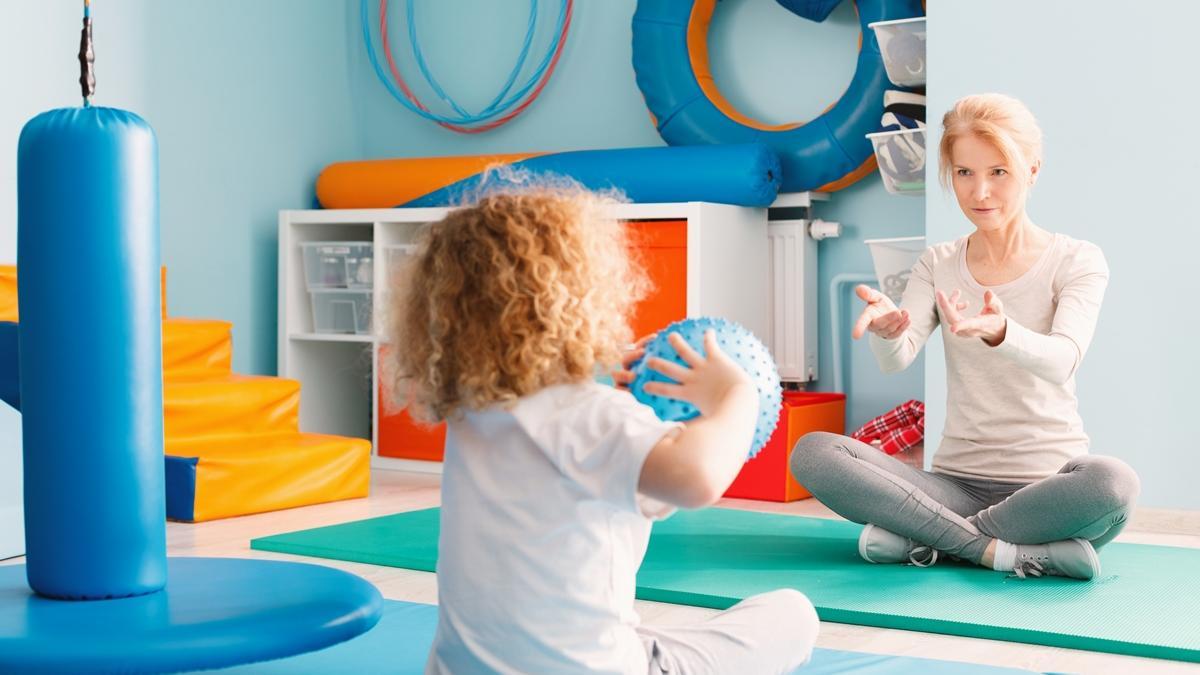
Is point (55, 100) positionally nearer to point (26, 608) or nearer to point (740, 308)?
point (740, 308)

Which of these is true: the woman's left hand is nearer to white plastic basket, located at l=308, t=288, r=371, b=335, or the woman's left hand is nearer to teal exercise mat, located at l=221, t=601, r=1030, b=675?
teal exercise mat, located at l=221, t=601, r=1030, b=675

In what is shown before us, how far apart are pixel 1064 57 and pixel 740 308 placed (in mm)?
1056

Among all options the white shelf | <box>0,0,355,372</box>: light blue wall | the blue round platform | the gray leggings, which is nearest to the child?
the blue round platform

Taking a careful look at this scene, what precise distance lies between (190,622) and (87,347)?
0.33 m

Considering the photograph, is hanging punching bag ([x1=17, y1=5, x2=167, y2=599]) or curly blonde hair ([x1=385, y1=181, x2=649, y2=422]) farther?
hanging punching bag ([x1=17, y1=5, x2=167, y2=599])

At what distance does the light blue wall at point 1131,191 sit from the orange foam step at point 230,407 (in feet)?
5.91

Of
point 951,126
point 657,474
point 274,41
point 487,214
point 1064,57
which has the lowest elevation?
point 657,474

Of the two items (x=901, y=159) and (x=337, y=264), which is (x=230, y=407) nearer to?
(x=337, y=264)

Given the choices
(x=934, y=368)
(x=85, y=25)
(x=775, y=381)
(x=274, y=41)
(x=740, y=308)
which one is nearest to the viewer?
(x=775, y=381)

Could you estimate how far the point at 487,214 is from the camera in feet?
4.11

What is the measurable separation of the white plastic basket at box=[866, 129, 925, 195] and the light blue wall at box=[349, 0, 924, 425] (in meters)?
0.28

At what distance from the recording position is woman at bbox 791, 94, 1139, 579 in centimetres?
229

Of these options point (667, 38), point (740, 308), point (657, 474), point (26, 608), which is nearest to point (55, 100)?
point (667, 38)

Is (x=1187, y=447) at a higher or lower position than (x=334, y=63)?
lower
